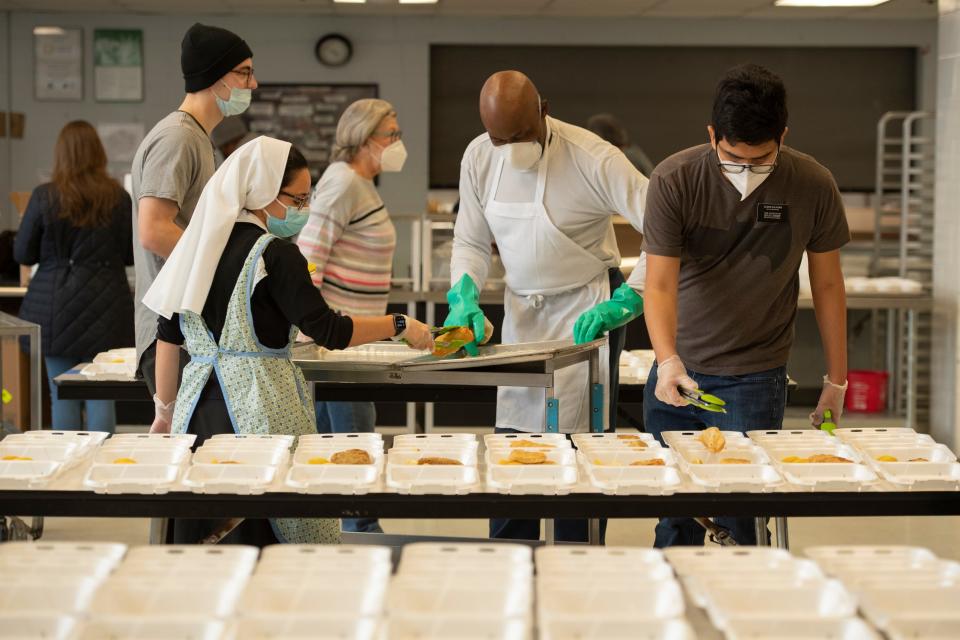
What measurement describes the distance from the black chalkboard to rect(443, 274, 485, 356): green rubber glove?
562cm

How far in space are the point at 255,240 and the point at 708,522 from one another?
1233 millimetres

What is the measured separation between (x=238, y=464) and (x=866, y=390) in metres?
5.95

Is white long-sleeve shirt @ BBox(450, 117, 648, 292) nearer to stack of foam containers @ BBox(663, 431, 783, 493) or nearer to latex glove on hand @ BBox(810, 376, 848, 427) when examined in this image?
latex glove on hand @ BBox(810, 376, 848, 427)

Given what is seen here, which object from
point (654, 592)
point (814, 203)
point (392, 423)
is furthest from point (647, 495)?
point (392, 423)

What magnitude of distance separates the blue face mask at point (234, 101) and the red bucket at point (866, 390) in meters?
5.14

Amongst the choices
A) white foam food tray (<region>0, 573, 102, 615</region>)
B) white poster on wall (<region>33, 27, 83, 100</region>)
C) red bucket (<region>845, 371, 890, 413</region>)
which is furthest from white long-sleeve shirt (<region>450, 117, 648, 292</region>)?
white poster on wall (<region>33, 27, 83, 100</region>)

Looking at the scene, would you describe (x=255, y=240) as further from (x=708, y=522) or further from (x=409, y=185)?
(x=409, y=185)

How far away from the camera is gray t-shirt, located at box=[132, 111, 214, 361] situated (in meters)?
3.07

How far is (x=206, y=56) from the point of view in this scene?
3.21 metres

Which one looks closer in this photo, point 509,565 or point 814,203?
point 509,565

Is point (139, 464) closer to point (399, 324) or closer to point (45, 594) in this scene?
point (45, 594)

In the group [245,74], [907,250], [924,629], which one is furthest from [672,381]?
[907,250]

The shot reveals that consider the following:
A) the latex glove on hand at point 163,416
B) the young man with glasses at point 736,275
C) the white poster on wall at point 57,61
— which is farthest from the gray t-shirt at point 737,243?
the white poster on wall at point 57,61

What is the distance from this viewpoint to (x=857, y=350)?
8.28m
